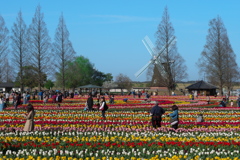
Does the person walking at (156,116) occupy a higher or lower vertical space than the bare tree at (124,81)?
lower

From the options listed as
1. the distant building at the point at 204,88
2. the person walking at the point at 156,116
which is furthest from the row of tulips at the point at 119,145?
the distant building at the point at 204,88

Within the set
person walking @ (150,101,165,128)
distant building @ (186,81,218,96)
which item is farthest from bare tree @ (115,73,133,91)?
person walking @ (150,101,165,128)

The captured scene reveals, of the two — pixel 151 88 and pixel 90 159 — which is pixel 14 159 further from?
pixel 151 88

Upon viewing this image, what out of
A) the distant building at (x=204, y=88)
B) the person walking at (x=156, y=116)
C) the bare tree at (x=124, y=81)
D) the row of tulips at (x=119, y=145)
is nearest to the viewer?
the row of tulips at (x=119, y=145)

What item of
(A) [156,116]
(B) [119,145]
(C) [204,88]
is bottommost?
(B) [119,145]

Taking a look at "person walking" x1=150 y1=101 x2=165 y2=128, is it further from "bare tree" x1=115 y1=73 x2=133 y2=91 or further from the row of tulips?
"bare tree" x1=115 y1=73 x2=133 y2=91

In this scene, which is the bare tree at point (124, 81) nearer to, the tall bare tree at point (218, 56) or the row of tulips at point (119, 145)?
the tall bare tree at point (218, 56)

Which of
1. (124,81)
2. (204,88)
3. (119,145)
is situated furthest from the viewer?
(124,81)

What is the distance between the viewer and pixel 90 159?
30.0ft

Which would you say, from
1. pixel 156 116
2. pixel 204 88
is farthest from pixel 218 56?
pixel 156 116

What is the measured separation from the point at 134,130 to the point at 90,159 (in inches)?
208

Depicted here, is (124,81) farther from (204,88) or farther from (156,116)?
(156,116)

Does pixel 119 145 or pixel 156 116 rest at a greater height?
pixel 156 116

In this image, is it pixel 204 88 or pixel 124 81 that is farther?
pixel 124 81
